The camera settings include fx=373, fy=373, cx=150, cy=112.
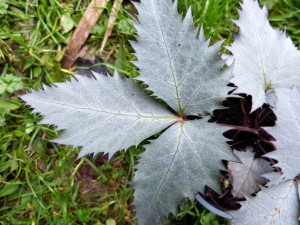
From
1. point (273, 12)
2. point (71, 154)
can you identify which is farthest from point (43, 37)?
point (273, 12)

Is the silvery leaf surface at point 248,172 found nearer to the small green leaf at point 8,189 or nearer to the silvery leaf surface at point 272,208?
the silvery leaf surface at point 272,208

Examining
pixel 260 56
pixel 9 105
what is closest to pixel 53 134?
pixel 9 105

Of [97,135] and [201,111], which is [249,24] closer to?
[201,111]

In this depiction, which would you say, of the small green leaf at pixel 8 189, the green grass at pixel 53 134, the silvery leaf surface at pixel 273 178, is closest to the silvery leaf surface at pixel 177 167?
the silvery leaf surface at pixel 273 178

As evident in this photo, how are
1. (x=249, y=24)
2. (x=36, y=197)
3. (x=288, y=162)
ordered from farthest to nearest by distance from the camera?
1. (x=36, y=197)
2. (x=249, y=24)
3. (x=288, y=162)

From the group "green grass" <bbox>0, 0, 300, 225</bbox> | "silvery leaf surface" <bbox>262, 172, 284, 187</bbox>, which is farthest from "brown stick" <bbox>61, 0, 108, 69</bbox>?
"silvery leaf surface" <bbox>262, 172, 284, 187</bbox>

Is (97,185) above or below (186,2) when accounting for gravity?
below

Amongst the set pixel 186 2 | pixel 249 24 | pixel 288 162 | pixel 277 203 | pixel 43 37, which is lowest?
pixel 43 37
